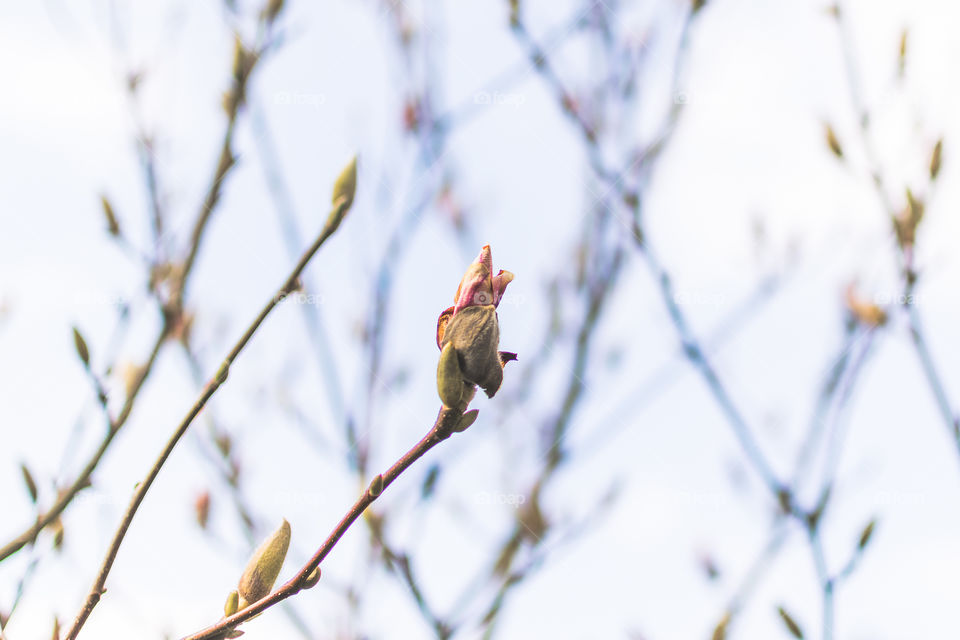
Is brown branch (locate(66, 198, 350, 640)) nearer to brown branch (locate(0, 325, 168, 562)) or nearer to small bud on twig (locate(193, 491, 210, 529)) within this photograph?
brown branch (locate(0, 325, 168, 562))

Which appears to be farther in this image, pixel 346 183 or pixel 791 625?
pixel 791 625

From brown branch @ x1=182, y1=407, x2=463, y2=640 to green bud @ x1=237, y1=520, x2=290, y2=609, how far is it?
91mm

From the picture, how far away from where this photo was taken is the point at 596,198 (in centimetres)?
198

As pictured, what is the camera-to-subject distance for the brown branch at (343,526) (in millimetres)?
512

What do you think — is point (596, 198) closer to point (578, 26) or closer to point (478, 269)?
point (578, 26)

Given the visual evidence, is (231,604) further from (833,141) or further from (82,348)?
(833,141)

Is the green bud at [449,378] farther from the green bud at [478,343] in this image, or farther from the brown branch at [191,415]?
the brown branch at [191,415]

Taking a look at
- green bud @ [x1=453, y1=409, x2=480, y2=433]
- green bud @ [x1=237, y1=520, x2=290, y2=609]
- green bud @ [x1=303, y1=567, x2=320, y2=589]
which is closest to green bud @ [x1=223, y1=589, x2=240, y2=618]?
green bud @ [x1=237, y1=520, x2=290, y2=609]

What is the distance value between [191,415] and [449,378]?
0.60 ft

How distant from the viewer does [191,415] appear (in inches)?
20.9

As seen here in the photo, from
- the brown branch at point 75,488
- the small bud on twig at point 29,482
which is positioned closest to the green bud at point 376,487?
the brown branch at point 75,488

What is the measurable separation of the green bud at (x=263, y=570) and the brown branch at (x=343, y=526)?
9cm

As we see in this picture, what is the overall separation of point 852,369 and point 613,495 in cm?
64

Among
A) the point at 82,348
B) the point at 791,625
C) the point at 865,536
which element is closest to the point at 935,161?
the point at 865,536
